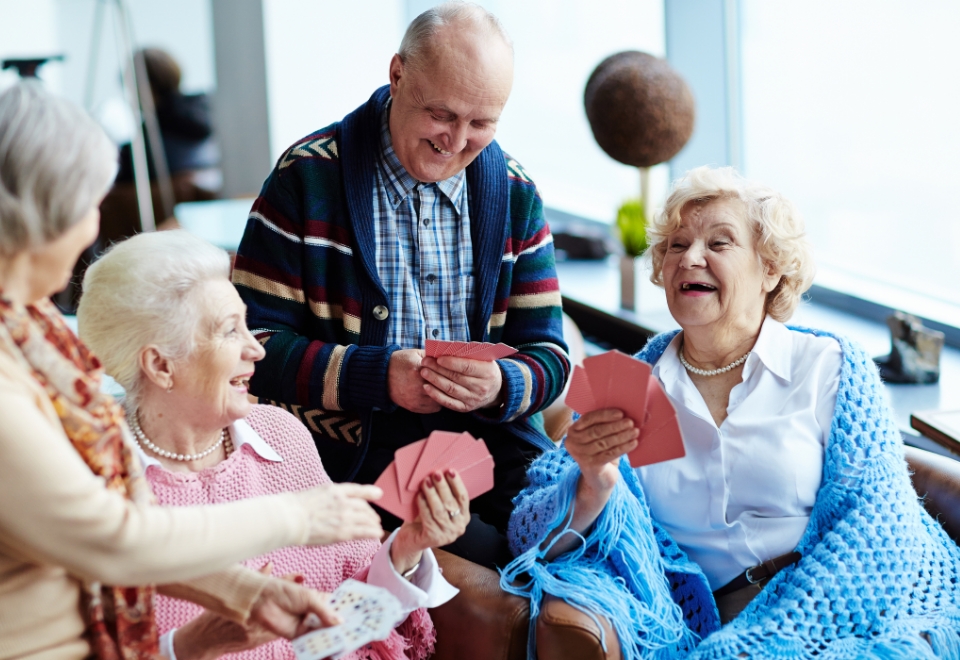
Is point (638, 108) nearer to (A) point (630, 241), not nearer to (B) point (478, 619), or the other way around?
(A) point (630, 241)

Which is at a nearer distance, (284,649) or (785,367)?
(284,649)

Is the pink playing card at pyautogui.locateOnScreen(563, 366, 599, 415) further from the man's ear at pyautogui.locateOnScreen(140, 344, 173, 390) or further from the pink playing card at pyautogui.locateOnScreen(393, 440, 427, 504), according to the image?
the man's ear at pyautogui.locateOnScreen(140, 344, 173, 390)

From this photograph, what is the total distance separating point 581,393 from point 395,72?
0.97 metres

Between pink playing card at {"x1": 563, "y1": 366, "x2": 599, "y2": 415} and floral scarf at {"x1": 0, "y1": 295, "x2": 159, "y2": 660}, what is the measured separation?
76cm

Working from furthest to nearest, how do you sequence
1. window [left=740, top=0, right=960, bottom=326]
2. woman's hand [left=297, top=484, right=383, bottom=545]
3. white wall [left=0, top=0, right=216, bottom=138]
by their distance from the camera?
white wall [left=0, top=0, right=216, bottom=138], window [left=740, top=0, right=960, bottom=326], woman's hand [left=297, top=484, right=383, bottom=545]

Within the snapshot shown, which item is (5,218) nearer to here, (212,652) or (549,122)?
(212,652)

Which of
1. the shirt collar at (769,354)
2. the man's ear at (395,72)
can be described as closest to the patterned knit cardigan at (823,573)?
the shirt collar at (769,354)

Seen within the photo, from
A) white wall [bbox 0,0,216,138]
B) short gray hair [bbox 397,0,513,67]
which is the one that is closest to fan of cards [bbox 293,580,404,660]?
short gray hair [bbox 397,0,513,67]

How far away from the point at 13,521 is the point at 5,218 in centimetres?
35

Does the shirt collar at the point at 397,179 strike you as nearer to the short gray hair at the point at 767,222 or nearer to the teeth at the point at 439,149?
the teeth at the point at 439,149

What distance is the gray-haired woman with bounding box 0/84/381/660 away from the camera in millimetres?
1111

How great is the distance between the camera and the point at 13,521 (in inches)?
43.8

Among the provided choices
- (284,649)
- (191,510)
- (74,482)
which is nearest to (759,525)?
(284,649)

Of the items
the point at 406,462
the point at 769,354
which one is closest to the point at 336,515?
the point at 406,462
